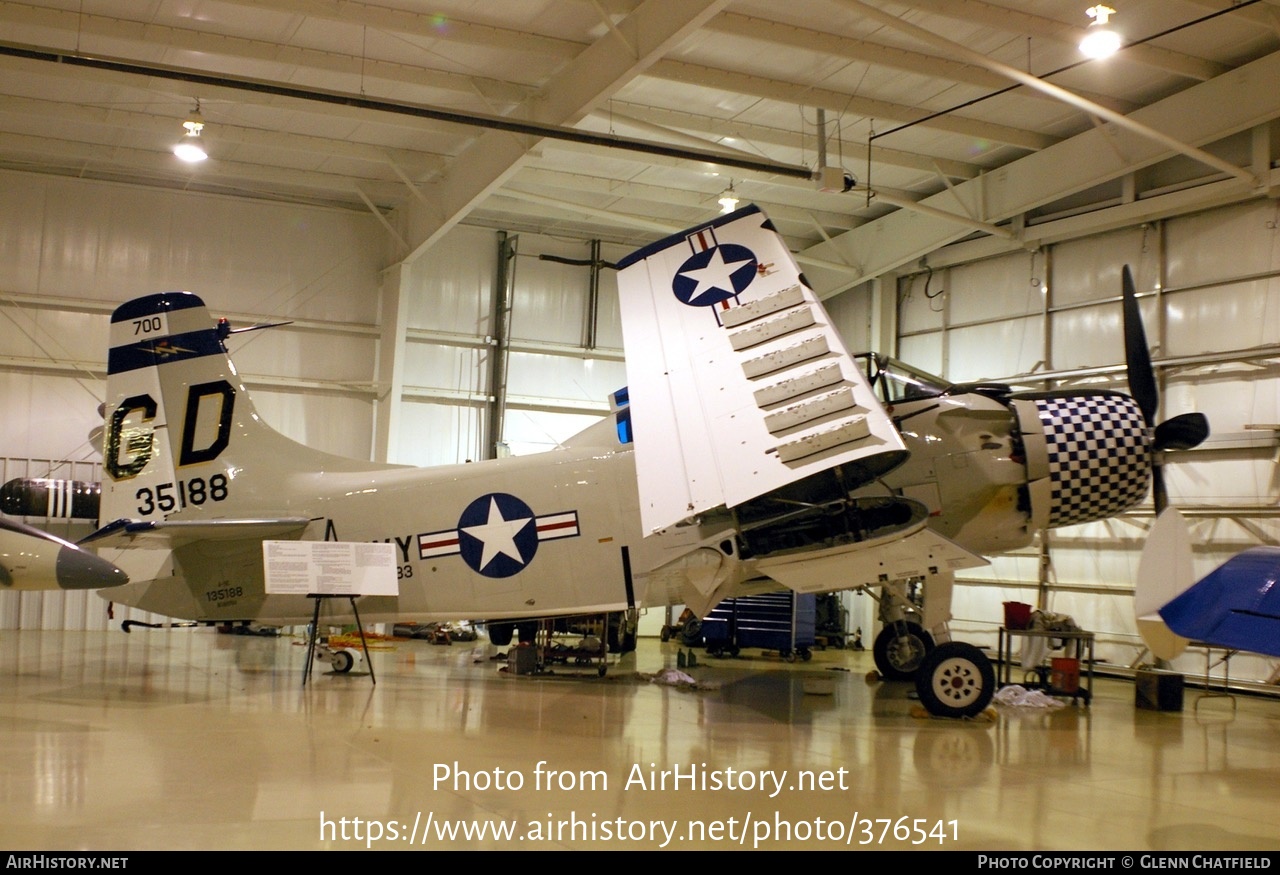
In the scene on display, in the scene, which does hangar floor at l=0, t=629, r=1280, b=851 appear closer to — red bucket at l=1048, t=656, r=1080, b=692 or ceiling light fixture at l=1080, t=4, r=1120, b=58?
red bucket at l=1048, t=656, r=1080, b=692

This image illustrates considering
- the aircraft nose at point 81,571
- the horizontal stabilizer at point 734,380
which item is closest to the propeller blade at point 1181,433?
the horizontal stabilizer at point 734,380

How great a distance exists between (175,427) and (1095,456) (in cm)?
933

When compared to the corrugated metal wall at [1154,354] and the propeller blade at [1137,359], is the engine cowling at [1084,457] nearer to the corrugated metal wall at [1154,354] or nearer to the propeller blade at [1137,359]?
the propeller blade at [1137,359]

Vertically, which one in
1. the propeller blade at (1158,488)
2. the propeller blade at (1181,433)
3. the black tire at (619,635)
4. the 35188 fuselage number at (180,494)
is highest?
the propeller blade at (1181,433)

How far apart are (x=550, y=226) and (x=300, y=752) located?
53.9 ft

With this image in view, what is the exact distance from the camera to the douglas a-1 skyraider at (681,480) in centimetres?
796

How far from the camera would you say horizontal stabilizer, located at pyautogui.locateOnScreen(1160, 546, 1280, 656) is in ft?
12.4

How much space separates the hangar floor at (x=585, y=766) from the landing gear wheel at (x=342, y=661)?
10.7 inches

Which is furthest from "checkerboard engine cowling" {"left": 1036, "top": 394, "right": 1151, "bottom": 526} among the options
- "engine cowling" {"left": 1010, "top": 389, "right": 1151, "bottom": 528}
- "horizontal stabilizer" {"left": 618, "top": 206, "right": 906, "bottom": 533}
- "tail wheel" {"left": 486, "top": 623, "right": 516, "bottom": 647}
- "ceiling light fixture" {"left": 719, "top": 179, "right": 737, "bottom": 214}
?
"ceiling light fixture" {"left": 719, "top": 179, "right": 737, "bottom": 214}

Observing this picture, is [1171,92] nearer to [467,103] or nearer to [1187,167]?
[1187,167]

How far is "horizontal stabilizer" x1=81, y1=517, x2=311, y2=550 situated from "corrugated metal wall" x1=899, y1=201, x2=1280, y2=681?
11750 millimetres

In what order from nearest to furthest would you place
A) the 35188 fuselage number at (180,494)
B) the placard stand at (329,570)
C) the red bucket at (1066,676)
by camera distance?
the placard stand at (329,570)
the 35188 fuselage number at (180,494)
the red bucket at (1066,676)

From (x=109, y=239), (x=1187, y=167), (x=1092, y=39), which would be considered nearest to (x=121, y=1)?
(x=109, y=239)

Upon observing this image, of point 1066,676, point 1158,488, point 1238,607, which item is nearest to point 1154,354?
point 1066,676
